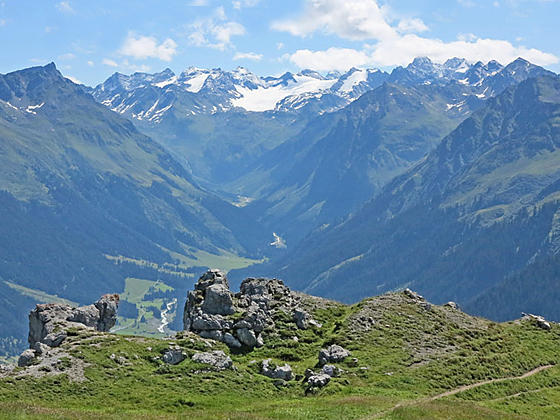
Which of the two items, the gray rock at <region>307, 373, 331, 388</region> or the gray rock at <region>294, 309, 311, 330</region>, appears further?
the gray rock at <region>294, 309, 311, 330</region>

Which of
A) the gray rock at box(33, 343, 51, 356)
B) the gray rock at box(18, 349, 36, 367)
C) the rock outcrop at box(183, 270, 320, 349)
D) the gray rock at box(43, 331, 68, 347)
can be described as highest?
the rock outcrop at box(183, 270, 320, 349)

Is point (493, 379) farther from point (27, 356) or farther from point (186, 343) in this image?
point (27, 356)

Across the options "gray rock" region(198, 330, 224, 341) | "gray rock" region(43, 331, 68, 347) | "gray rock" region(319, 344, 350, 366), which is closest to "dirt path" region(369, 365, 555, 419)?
"gray rock" region(319, 344, 350, 366)

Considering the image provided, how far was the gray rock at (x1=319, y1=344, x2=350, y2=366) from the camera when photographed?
6700cm

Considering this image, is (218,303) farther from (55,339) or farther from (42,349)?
→ (42,349)

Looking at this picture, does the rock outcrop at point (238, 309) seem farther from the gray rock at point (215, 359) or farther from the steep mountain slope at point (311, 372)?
the gray rock at point (215, 359)

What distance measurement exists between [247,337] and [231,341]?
6.36ft

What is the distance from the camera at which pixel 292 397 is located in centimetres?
5903

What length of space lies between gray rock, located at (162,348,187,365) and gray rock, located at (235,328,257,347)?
9.23 metres

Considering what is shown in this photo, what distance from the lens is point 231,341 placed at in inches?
2830

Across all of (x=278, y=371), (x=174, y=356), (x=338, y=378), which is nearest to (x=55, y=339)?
(x=174, y=356)

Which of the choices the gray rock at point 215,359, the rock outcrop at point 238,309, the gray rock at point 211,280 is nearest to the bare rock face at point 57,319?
the rock outcrop at point 238,309

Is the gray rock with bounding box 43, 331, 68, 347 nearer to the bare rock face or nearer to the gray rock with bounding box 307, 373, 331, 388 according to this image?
the bare rock face

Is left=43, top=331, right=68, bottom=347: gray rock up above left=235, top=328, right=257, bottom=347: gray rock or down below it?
below
